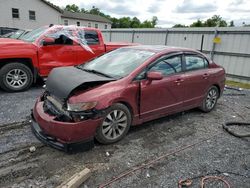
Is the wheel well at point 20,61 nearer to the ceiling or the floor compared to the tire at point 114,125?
nearer to the ceiling

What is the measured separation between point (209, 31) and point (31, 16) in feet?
82.9

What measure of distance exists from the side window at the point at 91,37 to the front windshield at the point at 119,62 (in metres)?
3.06

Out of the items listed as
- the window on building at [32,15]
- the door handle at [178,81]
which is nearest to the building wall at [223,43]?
the door handle at [178,81]

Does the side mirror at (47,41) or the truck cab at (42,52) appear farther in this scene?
the side mirror at (47,41)

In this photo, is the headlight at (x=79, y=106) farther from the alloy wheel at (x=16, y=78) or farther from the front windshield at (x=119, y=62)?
the alloy wheel at (x=16, y=78)

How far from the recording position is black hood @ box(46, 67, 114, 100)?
328 centimetres

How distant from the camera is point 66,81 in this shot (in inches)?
136

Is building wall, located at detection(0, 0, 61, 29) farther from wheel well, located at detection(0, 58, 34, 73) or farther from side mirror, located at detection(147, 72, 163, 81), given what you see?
side mirror, located at detection(147, 72, 163, 81)

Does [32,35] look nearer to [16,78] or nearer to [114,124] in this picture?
[16,78]

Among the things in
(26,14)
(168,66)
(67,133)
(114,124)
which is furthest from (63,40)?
(26,14)

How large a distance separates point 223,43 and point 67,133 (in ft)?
29.8

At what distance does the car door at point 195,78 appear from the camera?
4727 millimetres

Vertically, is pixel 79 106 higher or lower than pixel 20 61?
lower

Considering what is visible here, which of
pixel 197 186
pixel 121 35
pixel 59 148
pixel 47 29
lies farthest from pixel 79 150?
pixel 121 35
